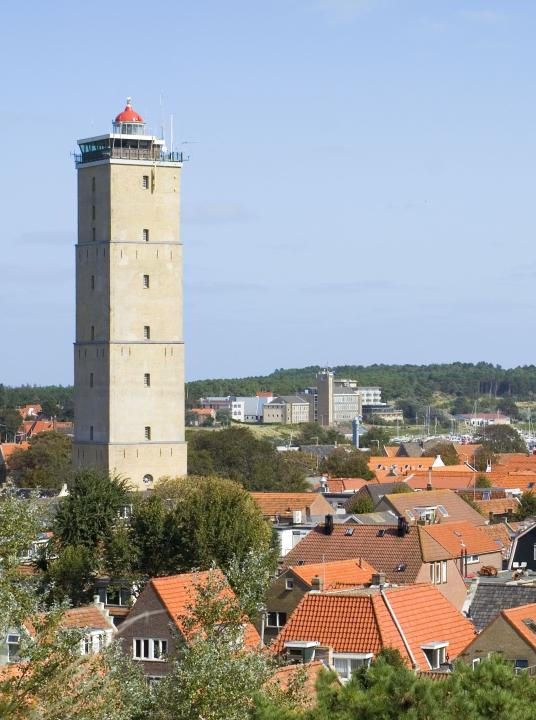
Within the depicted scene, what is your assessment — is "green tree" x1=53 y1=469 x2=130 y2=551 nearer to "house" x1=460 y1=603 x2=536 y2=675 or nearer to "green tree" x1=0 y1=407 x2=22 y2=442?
"house" x1=460 y1=603 x2=536 y2=675

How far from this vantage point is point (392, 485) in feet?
292

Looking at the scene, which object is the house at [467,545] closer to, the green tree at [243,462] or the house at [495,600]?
the house at [495,600]

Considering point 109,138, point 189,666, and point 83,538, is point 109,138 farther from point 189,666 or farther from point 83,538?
point 189,666

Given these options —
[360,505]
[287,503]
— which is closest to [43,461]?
[287,503]

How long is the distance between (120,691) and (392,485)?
215 feet

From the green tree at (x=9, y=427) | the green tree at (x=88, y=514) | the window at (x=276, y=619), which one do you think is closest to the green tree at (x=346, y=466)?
the green tree at (x=88, y=514)

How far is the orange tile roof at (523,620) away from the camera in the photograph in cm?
3538

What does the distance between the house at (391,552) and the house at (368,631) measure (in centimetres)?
1079

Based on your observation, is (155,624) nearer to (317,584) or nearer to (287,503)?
(317,584)

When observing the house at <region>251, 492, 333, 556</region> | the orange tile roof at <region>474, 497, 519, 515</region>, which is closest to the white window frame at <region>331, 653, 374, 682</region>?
the house at <region>251, 492, 333, 556</region>

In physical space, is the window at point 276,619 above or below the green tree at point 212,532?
below

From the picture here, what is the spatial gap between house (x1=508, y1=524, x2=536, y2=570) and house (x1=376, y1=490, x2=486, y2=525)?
6.06 m

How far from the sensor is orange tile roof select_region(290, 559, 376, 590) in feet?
144

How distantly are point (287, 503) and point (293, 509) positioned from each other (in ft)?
4.39
